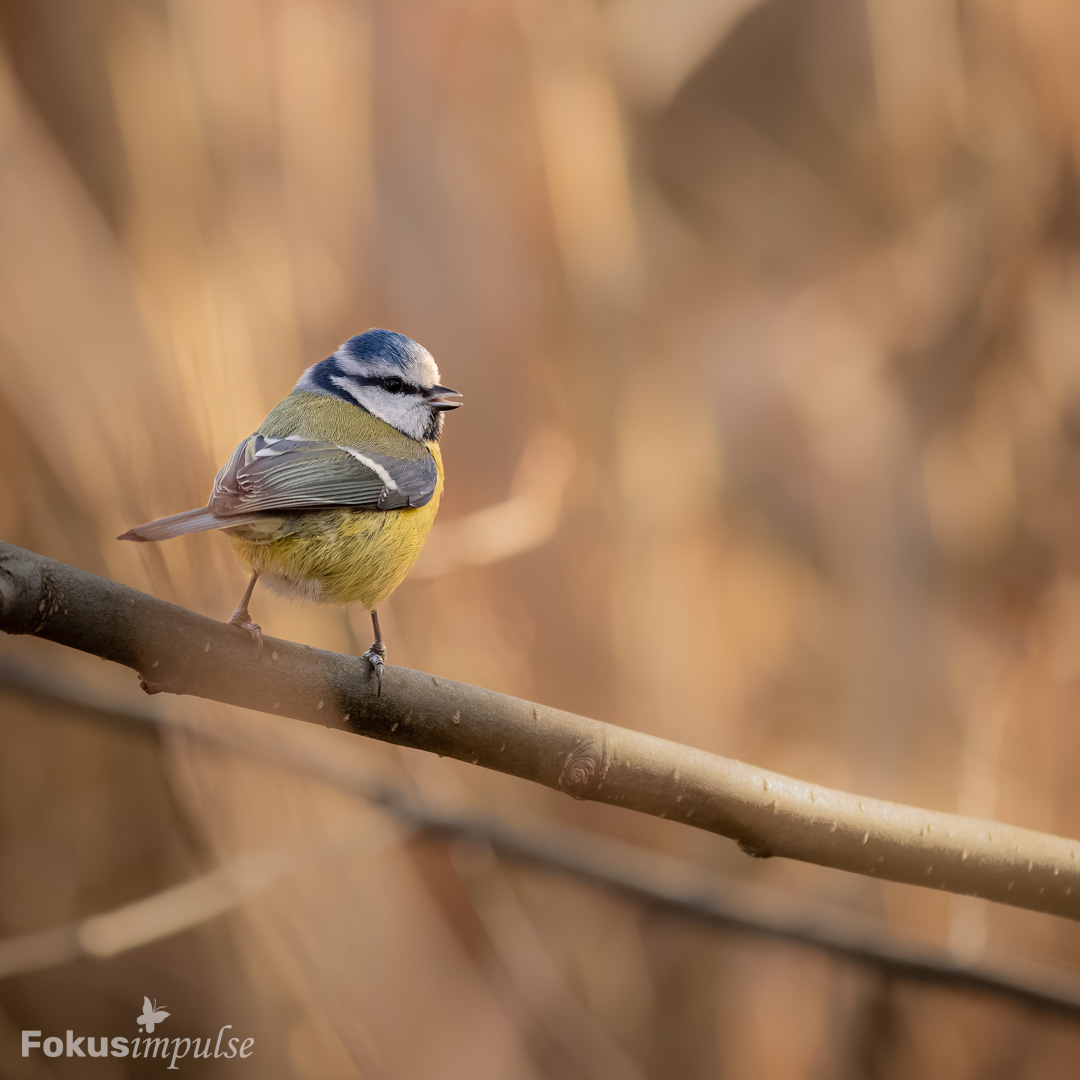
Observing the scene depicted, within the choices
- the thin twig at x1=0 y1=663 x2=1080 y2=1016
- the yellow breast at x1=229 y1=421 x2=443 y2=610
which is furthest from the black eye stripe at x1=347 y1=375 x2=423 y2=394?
the thin twig at x1=0 y1=663 x2=1080 y2=1016

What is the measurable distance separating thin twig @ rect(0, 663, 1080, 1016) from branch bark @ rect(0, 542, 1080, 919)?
28.3 inches

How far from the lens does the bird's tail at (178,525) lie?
Result: 0.73 metres

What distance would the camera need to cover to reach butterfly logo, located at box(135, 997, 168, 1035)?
1.77 metres

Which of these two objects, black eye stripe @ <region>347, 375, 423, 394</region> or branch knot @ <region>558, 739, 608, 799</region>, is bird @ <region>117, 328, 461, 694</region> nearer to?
black eye stripe @ <region>347, 375, 423, 394</region>

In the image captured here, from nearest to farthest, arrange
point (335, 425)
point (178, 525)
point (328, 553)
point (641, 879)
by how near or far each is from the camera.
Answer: point (178, 525) → point (328, 553) → point (335, 425) → point (641, 879)

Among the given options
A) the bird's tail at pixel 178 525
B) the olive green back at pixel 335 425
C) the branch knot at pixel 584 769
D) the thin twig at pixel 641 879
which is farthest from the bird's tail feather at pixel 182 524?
the thin twig at pixel 641 879

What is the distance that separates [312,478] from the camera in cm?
106

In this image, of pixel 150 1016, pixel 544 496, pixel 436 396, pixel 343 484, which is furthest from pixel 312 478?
pixel 150 1016

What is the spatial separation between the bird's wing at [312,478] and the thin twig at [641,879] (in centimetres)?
53

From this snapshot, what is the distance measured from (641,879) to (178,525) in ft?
4.34

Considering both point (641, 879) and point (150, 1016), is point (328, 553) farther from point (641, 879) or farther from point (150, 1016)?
point (150, 1016)

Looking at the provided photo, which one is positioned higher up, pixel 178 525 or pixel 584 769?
pixel 178 525

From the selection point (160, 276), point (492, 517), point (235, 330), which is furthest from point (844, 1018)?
point (160, 276)

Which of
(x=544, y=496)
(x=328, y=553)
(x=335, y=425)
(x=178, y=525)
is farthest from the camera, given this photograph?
(x=544, y=496)
